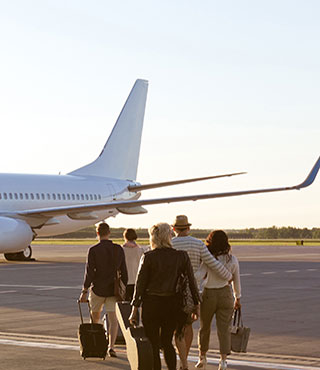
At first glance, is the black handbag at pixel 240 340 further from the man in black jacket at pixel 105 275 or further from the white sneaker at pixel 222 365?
the man in black jacket at pixel 105 275

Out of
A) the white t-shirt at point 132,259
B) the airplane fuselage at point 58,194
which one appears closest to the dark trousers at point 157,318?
the white t-shirt at point 132,259

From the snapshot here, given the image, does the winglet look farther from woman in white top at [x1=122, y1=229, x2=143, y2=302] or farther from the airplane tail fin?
woman in white top at [x1=122, y1=229, x2=143, y2=302]

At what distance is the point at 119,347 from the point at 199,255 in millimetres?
2654

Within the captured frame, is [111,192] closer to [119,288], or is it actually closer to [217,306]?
[119,288]

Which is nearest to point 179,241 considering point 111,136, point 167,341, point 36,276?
point 167,341

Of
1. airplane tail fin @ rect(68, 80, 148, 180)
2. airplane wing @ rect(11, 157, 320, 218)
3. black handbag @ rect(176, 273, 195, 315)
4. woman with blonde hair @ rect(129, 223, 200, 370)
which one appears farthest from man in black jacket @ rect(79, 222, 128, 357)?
airplane tail fin @ rect(68, 80, 148, 180)

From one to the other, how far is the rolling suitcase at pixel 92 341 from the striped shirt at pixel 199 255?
1636 millimetres

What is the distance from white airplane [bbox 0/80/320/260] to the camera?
3256 cm

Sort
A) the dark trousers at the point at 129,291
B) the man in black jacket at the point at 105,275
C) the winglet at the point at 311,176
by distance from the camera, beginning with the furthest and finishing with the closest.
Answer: the winglet at the point at 311,176 < the dark trousers at the point at 129,291 < the man in black jacket at the point at 105,275

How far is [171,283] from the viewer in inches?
325

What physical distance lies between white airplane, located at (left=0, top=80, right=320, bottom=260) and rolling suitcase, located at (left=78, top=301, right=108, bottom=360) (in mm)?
19896

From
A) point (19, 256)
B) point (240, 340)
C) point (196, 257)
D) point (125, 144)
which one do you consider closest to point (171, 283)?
point (196, 257)

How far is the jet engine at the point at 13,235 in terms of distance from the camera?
29.5 meters

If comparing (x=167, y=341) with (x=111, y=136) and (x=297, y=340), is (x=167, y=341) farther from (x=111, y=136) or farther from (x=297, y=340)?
(x=111, y=136)
